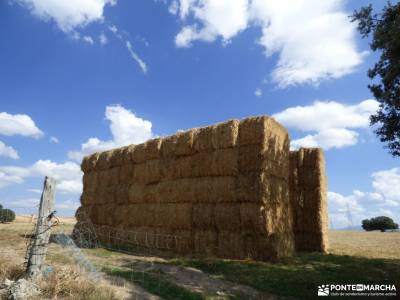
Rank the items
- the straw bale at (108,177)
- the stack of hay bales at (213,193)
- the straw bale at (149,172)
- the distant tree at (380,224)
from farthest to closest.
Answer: the distant tree at (380,224), the straw bale at (108,177), the straw bale at (149,172), the stack of hay bales at (213,193)

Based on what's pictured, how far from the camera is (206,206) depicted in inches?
647

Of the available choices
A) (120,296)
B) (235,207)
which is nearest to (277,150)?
(235,207)

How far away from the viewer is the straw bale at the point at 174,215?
1703cm

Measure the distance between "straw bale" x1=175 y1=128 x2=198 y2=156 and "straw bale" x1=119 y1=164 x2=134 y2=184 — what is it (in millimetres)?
4026

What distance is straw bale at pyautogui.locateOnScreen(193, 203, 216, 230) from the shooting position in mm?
16094

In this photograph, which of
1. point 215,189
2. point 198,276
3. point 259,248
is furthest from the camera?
point 215,189

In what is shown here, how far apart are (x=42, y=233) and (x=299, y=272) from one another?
775cm

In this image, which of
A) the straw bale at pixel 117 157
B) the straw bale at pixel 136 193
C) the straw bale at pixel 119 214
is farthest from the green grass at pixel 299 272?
the straw bale at pixel 117 157

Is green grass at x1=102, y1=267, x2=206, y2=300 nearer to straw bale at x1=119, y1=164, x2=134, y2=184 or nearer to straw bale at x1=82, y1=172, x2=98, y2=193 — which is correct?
straw bale at x1=119, y1=164, x2=134, y2=184

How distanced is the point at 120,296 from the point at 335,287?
577 centimetres

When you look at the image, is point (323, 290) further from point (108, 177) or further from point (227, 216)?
point (108, 177)

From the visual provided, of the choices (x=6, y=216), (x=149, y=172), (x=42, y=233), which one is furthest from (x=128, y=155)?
(x=6, y=216)

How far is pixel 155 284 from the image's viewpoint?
33.5 feet

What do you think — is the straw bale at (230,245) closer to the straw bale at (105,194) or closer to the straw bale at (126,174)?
the straw bale at (126,174)
